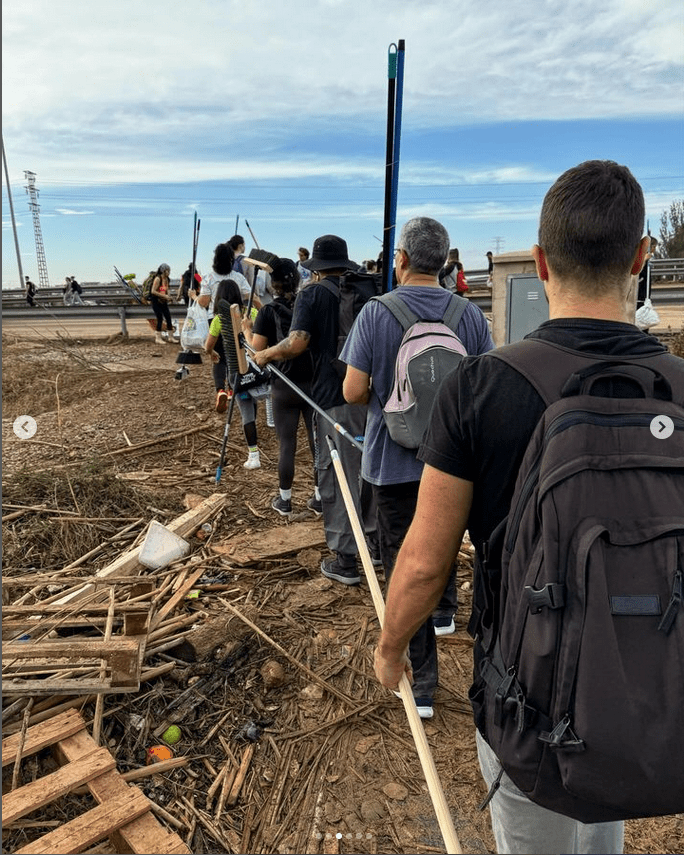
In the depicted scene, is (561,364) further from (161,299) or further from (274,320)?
(161,299)

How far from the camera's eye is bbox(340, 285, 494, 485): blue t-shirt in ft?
10.1

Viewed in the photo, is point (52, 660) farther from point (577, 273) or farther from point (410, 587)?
point (577, 273)

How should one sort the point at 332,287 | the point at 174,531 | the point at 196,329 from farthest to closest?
the point at 196,329 < the point at 174,531 < the point at 332,287

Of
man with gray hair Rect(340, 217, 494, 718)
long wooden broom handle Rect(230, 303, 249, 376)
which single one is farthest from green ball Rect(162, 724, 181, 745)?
long wooden broom handle Rect(230, 303, 249, 376)

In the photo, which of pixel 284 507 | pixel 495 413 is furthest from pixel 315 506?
pixel 495 413

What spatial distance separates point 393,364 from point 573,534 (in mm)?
2012

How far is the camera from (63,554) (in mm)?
5129

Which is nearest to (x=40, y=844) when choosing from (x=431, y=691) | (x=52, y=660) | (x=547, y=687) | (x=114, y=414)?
(x=52, y=660)

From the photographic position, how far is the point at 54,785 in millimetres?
2713

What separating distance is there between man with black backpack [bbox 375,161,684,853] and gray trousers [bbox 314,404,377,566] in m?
2.91

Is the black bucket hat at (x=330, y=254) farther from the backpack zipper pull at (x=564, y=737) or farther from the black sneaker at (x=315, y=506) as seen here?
the backpack zipper pull at (x=564, y=737)

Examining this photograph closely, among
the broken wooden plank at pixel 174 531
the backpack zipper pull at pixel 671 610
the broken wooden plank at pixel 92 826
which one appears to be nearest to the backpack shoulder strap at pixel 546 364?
the backpack zipper pull at pixel 671 610

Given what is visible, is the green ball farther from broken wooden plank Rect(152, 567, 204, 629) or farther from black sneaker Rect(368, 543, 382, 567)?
black sneaker Rect(368, 543, 382, 567)

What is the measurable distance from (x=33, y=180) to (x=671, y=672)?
6177 centimetres
